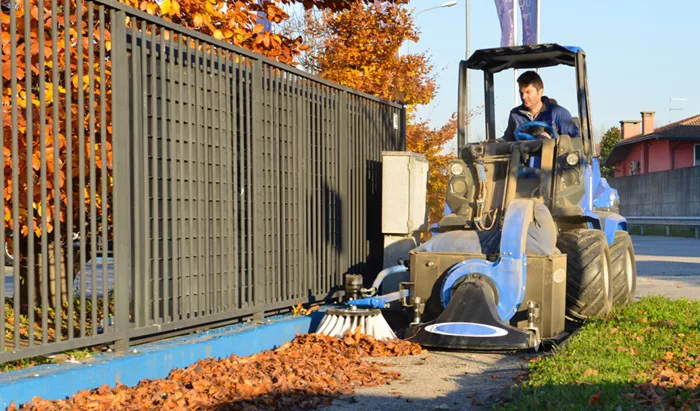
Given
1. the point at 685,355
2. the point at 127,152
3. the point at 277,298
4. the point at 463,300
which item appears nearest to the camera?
the point at 127,152

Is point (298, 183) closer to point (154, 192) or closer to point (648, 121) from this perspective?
point (154, 192)

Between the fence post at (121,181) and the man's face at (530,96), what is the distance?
494 cm

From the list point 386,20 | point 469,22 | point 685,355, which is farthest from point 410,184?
point 469,22

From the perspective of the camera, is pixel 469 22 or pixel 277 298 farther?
pixel 469 22

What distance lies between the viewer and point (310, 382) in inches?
262

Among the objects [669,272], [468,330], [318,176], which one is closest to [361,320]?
[468,330]

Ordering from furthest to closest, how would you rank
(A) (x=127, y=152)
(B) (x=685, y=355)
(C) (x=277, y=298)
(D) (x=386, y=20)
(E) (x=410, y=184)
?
(D) (x=386, y=20) < (E) (x=410, y=184) < (C) (x=277, y=298) < (B) (x=685, y=355) < (A) (x=127, y=152)

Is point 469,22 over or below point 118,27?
over

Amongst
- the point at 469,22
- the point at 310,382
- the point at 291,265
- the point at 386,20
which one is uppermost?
the point at 469,22

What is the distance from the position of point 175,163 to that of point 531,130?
4335 mm

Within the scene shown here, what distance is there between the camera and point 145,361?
21.8 ft

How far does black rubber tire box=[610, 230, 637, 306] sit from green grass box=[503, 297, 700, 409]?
50 centimetres

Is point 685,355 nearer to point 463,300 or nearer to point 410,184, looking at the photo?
point 463,300

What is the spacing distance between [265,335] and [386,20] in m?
13.0
